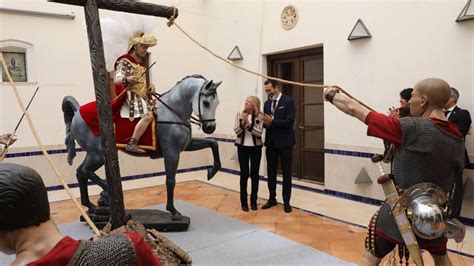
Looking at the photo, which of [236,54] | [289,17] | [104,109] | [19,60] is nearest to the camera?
[104,109]

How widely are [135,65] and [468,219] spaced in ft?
12.5

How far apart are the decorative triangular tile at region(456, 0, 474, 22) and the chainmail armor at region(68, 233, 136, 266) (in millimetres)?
4091

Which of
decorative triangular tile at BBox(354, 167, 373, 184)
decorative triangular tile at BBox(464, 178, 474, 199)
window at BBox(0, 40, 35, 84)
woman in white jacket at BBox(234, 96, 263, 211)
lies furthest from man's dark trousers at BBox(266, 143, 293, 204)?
window at BBox(0, 40, 35, 84)

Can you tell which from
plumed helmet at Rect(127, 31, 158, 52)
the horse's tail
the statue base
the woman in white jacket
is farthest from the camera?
the woman in white jacket

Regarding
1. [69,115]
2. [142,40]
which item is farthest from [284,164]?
[69,115]

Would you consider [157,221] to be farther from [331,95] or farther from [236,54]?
[236,54]

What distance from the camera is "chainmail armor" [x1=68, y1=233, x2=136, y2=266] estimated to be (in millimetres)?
928

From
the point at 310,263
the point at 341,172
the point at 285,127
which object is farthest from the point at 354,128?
the point at 310,263

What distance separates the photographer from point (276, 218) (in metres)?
4.30

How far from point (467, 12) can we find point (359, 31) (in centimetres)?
126

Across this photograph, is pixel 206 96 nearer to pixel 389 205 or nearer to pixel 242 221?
pixel 242 221

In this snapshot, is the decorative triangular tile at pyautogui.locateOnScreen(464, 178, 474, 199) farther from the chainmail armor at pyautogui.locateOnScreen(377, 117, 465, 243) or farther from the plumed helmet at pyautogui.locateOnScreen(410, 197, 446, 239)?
the plumed helmet at pyautogui.locateOnScreen(410, 197, 446, 239)

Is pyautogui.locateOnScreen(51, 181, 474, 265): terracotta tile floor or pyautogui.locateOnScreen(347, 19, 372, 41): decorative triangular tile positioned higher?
pyautogui.locateOnScreen(347, 19, 372, 41): decorative triangular tile

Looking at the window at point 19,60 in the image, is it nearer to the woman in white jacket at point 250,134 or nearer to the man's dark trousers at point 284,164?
the woman in white jacket at point 250,134
